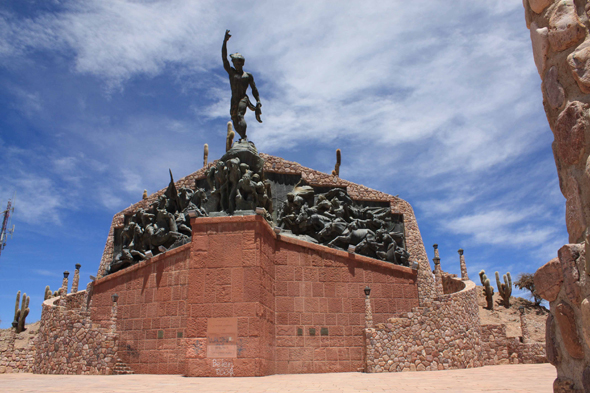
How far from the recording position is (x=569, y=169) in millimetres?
2572

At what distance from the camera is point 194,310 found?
10.9 m

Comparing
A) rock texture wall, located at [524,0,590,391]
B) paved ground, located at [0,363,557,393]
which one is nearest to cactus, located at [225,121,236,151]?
paved ground, located at [0,363,557,393]

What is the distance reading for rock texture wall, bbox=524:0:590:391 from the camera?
2.39 meters

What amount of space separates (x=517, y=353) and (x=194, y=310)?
1296 cm

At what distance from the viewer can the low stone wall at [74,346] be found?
13812mm

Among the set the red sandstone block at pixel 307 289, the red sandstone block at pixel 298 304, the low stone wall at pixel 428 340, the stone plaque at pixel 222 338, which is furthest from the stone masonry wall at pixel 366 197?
the stone plaque at pixel 222 338

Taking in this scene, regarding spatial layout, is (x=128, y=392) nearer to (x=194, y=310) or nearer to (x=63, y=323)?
(x=194, y=310)

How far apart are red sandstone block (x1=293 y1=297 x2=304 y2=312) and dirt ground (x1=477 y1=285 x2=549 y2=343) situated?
1802 centimetres

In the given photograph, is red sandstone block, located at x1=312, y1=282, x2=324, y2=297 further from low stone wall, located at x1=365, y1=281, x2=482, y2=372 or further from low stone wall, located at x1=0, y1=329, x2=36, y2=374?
low stone wall, located at x1=0, y1=329, x2=36, y2=374

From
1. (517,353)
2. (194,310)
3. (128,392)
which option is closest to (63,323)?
(194,310)

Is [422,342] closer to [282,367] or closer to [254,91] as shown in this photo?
[282,367]

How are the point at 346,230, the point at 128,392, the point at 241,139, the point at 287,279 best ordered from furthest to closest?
the point at 346,230 → the point at 241,139 → the point at 287,279 → the point at 128,392

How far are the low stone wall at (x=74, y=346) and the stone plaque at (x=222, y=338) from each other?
5029 millimetres

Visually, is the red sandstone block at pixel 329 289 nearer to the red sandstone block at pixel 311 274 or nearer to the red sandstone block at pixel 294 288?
the red sandstone block at pixel 311 274
